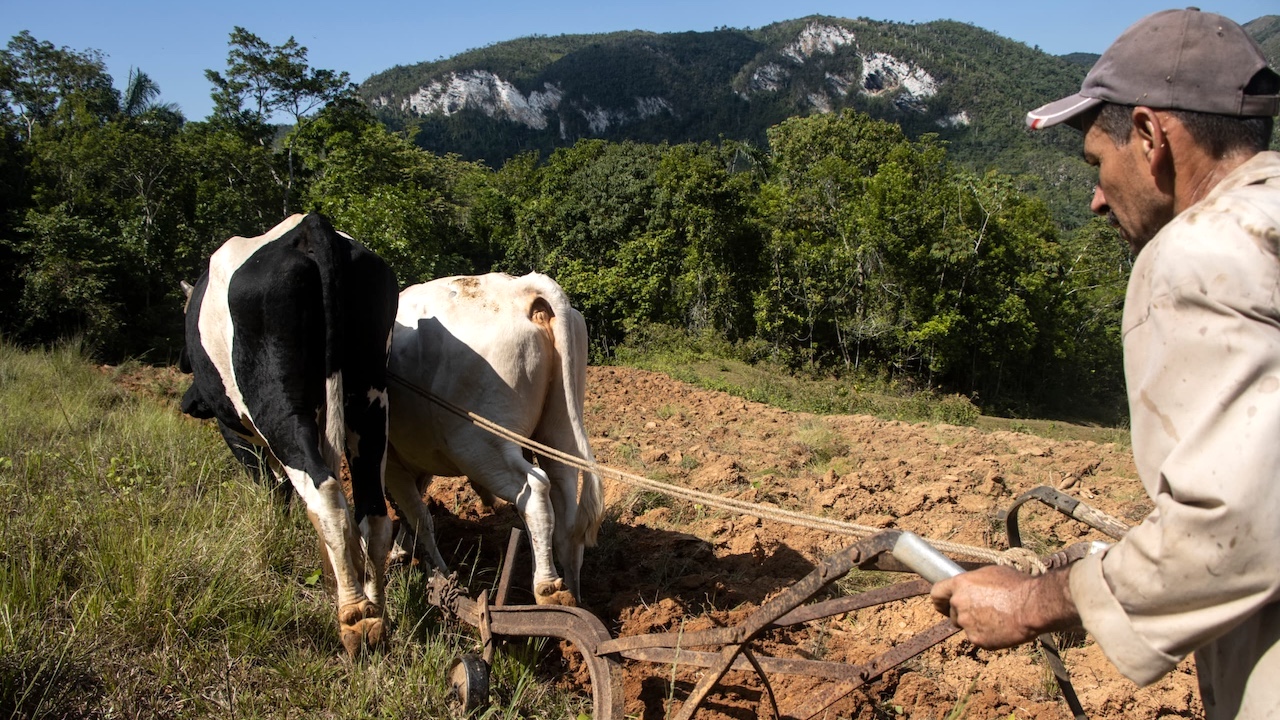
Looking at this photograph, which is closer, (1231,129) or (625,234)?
(1231,129)

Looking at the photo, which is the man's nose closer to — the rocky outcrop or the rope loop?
the rope loop

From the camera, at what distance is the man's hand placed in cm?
146

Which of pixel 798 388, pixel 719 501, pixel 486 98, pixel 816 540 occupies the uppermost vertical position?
pixel 486 98

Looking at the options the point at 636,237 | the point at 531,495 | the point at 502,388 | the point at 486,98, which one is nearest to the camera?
the point at 531,495

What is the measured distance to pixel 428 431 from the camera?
14.4 feet

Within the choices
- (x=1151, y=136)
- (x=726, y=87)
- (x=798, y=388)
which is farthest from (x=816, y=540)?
(x=726, y=87)

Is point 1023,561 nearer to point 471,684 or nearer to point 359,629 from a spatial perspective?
point 471,684

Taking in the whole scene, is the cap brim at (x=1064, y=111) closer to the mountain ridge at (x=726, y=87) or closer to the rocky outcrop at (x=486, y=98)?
the mountain ridge at (x=726, y=87)

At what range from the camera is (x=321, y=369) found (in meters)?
3.62

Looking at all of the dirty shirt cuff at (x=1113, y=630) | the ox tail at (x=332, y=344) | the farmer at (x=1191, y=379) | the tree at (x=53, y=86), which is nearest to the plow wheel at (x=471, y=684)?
the ox tail at (x=332, y=344)

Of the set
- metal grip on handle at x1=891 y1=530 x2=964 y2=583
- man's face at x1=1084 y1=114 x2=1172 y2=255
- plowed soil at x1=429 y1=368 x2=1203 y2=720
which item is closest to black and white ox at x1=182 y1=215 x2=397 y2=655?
plowed soil at x1=429 y1=368 x2=1203 y2=720

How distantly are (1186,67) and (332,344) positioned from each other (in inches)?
126

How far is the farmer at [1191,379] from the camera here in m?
1.20

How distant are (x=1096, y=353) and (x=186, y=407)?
35957 mm
